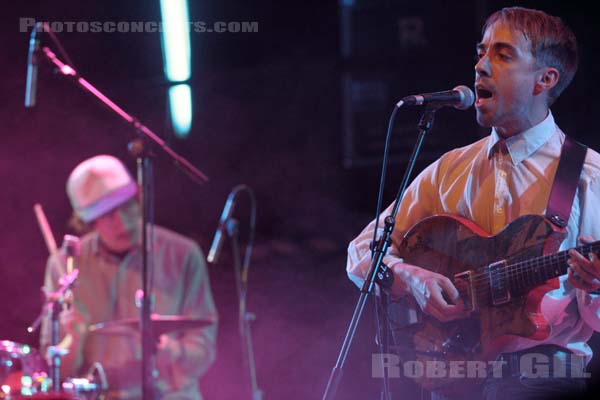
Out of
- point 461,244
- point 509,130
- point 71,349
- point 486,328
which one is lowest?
point 71,349

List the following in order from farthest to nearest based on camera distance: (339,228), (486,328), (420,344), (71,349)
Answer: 1. (339,228)
2. (71,349)
3. (420,344)
4. (486,328)

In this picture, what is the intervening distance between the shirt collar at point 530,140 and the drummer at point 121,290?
7.94 ft

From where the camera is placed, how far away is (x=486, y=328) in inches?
116

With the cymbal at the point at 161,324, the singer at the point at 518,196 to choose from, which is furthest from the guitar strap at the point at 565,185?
the cymbal at the point at 161,324

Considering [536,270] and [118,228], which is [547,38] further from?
[118,228]

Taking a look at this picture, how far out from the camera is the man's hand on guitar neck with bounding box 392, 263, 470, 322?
9.93 ft

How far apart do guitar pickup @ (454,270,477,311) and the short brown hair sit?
805 mm

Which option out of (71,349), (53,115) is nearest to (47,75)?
(53,115)

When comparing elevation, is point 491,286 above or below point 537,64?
below

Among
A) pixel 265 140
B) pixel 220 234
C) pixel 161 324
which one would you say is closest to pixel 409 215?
pixel 161 324

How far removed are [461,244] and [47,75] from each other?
3392mm

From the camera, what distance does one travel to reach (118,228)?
5246 millimetres

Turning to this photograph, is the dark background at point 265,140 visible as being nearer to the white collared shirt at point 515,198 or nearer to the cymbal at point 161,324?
the cymbal at point 161,324

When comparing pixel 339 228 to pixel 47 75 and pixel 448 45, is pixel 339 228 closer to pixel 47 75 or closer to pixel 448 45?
pixel 448 45
